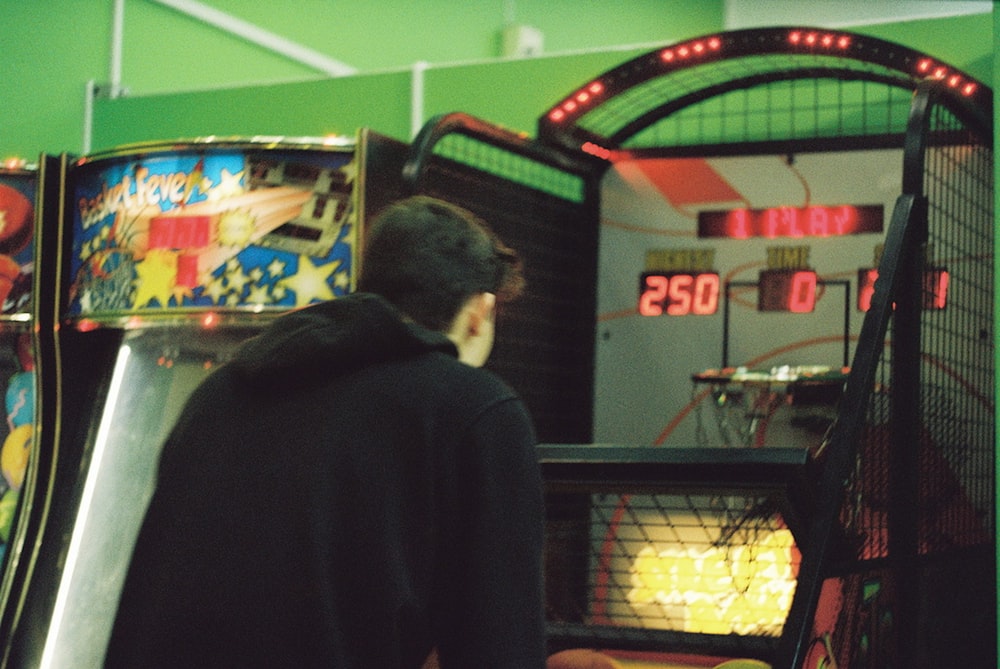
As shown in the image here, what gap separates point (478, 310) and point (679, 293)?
11.3 ft

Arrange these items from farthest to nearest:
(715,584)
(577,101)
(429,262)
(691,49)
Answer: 1. (577,101)
2. (715,584)
3. (691,49)
4. (429,262)

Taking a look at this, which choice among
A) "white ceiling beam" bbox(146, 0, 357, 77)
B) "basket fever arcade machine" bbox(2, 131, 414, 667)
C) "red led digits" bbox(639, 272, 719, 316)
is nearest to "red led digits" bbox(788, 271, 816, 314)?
"red led digits" bbox(639, 272, 719, 316)

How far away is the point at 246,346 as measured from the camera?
1854 millimetres

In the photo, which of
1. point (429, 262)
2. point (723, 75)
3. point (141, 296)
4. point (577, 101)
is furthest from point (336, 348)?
point (723, 75)

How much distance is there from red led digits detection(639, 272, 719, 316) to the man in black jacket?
141 inches

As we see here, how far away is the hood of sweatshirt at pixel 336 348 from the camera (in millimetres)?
1745

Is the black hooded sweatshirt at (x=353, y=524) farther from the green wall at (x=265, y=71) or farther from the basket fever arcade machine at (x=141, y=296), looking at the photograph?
the green wall at (x=265, y=71)

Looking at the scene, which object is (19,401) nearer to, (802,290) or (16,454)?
(16,454)

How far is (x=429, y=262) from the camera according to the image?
1866 mm

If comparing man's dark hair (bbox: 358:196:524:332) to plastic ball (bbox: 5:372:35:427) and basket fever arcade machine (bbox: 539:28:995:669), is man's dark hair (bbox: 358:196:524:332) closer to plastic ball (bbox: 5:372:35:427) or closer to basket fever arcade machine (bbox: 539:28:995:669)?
basket fever arcade machine (bbox: 539:28:995:669)

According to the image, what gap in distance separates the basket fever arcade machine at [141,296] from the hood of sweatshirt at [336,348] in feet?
8.16

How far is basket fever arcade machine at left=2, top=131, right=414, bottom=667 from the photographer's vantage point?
4.33 metres

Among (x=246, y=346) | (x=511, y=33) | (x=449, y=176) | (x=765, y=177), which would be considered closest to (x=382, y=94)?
(x=449, y=176)

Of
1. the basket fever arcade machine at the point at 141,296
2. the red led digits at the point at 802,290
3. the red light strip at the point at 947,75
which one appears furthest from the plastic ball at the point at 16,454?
the red light strip at the point at 947,75
